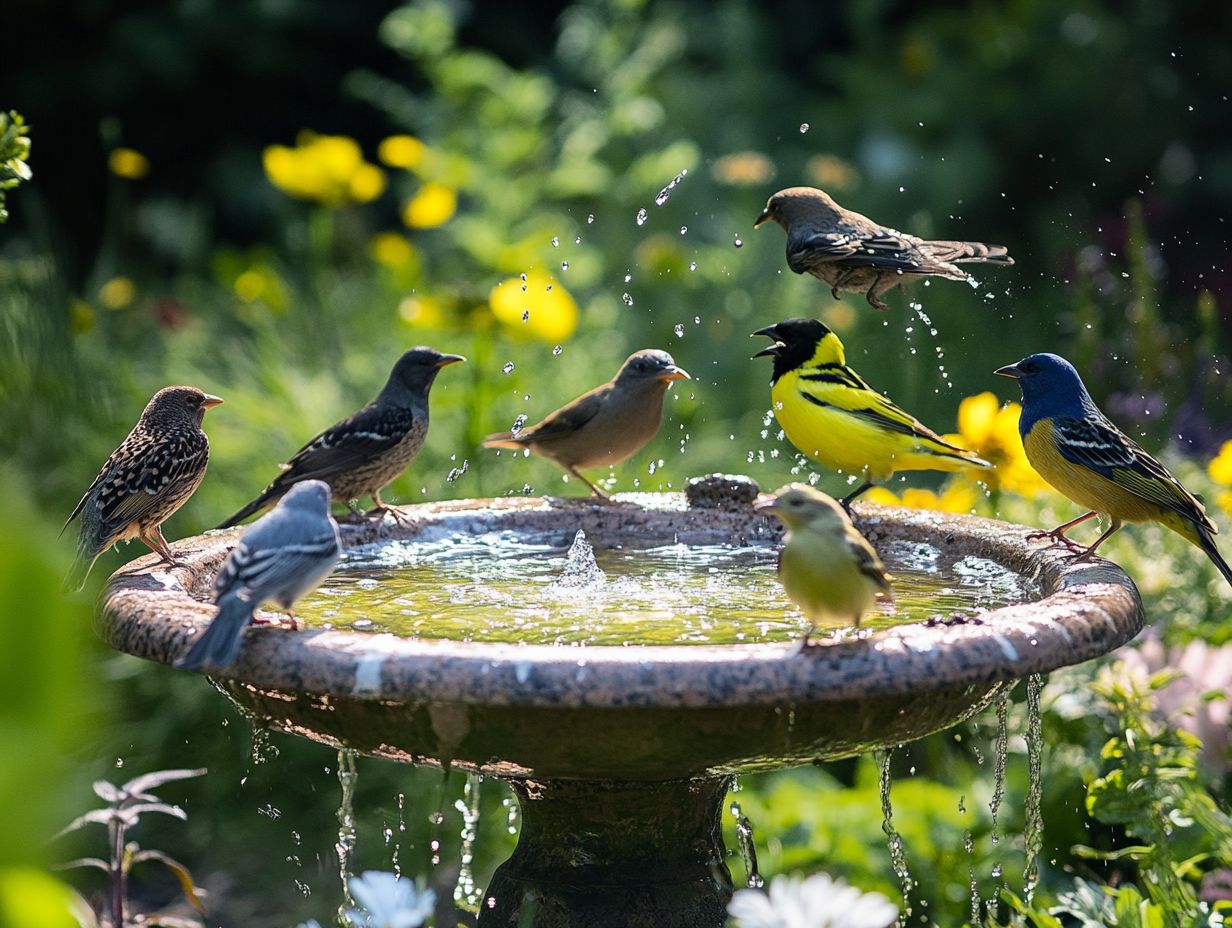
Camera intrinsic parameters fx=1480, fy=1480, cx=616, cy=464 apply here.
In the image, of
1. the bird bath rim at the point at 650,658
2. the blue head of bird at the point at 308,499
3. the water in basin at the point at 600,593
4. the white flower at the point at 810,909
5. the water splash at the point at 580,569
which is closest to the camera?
the white flower at the point at 810,909

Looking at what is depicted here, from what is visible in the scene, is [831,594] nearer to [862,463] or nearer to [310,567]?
[310,567]

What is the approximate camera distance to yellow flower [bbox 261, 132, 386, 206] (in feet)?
22.7

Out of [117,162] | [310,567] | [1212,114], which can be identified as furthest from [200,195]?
[310,567]

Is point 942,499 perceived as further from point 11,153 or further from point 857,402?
point 11,153

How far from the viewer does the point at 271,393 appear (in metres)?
6.24

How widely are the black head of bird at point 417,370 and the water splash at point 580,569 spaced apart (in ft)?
3.08

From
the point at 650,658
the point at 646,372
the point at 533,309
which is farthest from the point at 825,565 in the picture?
the point at 533,309

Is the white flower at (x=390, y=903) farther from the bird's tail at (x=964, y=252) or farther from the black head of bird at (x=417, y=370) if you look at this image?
the black head of bird at (x=417, y=370)

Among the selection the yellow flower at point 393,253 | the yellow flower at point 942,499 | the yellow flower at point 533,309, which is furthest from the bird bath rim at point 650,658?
the yellow flower at point 393,253

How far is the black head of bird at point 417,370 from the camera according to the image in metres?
4.32

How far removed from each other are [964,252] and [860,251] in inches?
10.0

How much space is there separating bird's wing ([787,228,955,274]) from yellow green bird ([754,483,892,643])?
1.28 metres

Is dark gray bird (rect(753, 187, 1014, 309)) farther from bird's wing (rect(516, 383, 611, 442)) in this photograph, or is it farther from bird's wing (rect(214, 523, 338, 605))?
bird's wing (rect(214, 523, 338, 605))

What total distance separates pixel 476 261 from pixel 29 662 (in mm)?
7263
